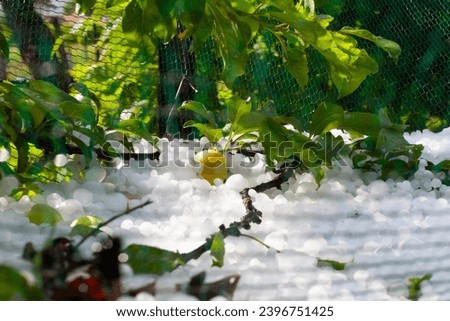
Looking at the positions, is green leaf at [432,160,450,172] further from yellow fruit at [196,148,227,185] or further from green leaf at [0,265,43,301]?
green leaf at [0,265,43,301]

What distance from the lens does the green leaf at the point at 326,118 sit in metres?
0.87

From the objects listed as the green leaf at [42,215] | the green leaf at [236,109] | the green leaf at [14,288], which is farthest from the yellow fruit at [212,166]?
the green leaf at [14,288]

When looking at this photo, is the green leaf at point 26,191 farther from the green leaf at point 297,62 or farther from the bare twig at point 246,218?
the green leaf at point 297,62

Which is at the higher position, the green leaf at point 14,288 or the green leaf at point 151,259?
the green leaf at point 14,288

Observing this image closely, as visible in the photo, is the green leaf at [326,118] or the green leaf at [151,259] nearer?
the green leaf at [151,259]

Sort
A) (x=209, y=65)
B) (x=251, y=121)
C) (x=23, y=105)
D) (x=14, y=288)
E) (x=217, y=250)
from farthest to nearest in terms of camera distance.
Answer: (x=209, y=65) < (x=251, y=121) < (x=23, y=105) < (x=217, y=250) < (x=14, y=288)

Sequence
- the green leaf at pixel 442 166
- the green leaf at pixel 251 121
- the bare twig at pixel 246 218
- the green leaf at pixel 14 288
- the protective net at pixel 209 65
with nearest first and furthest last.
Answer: the green leaf at pixel 14 288 < the bare twig at pixel 246 218 < the green leaf at pixel 251 121 < the green leaf at pixel 442 166 < the protective net at pixel 209 65

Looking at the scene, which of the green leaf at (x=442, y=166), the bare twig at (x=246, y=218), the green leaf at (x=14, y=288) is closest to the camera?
the green leaf at (x=14, y=288)

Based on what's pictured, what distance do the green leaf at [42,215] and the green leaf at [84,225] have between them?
2cm

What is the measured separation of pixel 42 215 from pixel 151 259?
122 millimetres

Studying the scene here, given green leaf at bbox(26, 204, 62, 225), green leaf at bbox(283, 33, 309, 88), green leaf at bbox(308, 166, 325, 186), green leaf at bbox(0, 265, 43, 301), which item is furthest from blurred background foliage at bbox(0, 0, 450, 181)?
green leaf at bbox(0, 265, 43, 301)

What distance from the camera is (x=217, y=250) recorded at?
62cm

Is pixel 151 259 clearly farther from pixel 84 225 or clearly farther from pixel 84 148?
pixel 84 148

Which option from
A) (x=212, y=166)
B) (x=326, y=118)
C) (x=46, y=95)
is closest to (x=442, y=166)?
(x=326, y=118)
